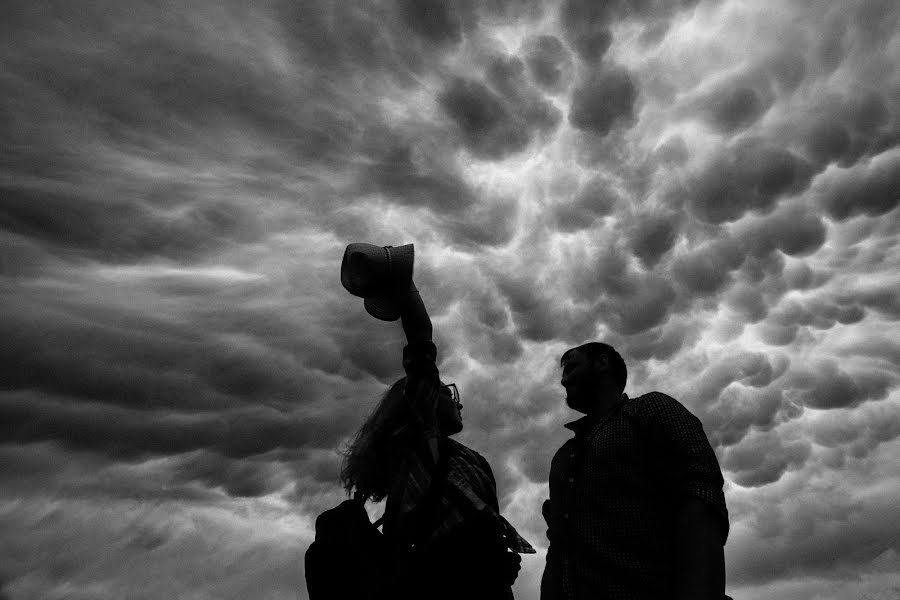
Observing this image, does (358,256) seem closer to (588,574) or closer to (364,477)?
(364,477)

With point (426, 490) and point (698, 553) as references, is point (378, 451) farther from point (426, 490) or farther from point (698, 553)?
point (698, 553)

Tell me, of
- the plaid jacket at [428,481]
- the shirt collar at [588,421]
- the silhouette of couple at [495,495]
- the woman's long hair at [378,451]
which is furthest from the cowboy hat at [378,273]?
the shirt collar at [588,421]

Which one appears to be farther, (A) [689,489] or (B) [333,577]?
(A) [689,489]

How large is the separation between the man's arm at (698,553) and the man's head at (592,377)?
1.50 metres

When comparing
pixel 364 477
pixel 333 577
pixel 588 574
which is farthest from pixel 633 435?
Answer: pixel 333 577

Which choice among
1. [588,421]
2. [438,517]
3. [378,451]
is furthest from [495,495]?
[588,421]

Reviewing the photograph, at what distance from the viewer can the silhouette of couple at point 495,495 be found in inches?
128

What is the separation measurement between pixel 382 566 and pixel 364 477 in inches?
34.0

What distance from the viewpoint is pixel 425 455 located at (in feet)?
11.7

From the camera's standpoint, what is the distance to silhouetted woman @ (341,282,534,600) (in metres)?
3.24

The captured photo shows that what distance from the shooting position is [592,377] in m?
4.87

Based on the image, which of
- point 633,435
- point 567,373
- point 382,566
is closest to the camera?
point 382,566

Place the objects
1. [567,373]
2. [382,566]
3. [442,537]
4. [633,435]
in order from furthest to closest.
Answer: [567,373]
[633,435]
[442,537]
[382,566]

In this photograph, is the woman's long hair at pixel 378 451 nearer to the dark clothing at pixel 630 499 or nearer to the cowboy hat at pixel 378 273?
the cowboy hat at pixel 378 273
